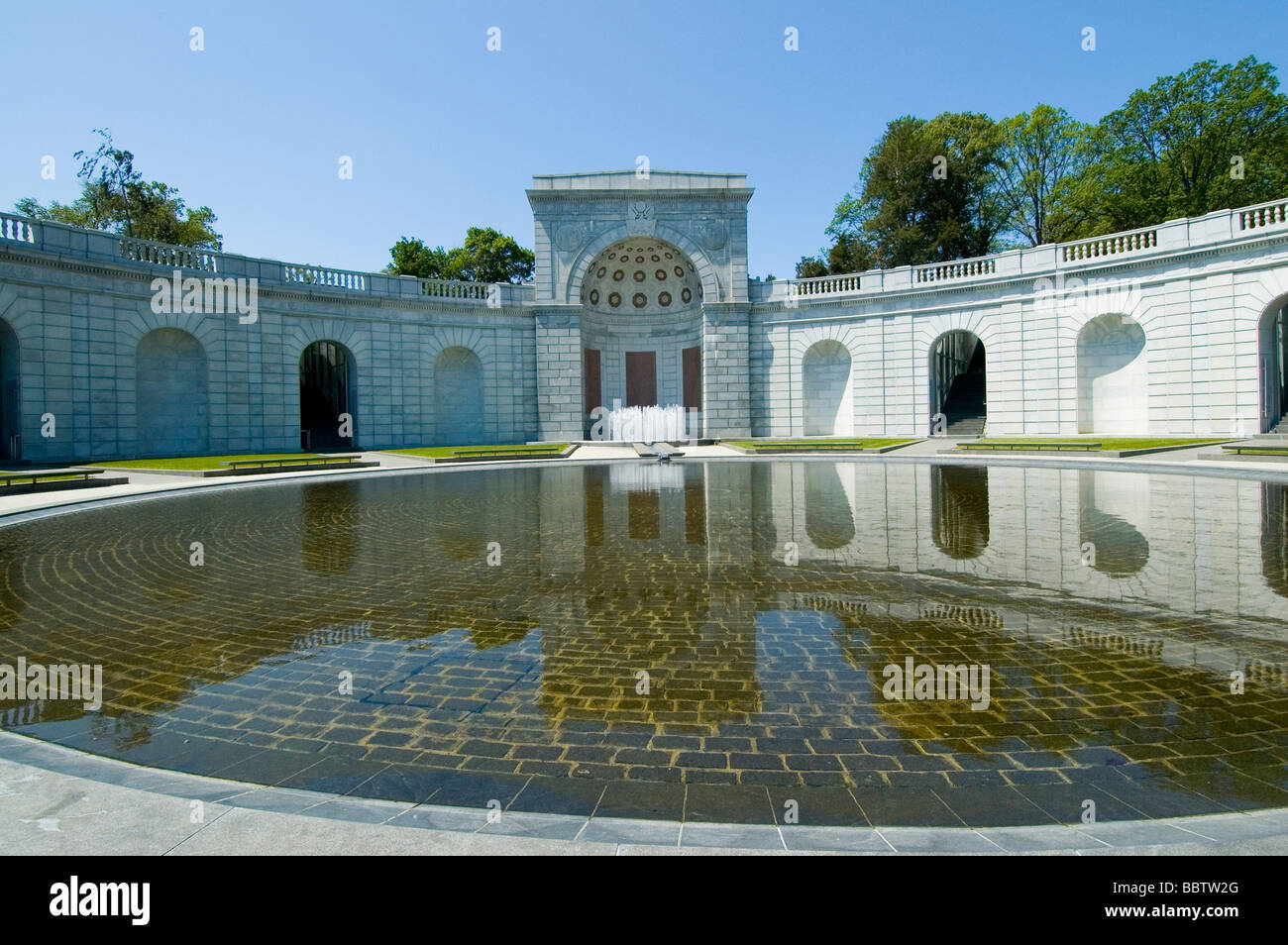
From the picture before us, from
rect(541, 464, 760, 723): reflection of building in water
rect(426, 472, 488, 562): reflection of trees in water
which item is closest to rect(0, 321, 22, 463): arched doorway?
rect(426, 472, 488, 562): reflection of trees in water

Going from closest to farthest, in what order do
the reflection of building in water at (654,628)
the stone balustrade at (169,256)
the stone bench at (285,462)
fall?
the reflection of building in water at (654,628) → the stone bench at (285,462) → the stone balustrade at (169,256)

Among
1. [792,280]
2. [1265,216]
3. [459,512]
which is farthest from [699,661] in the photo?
[792,280]

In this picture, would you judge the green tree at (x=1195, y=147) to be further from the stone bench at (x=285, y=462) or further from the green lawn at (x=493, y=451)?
the stone bench at (x=285, y=462)

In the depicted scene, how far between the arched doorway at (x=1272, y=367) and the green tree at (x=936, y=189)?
23080 millimetres

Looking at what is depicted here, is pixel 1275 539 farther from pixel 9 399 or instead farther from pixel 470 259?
pixel 470 259

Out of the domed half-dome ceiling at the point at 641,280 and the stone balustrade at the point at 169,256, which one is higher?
the domed half-dome ceiling at the point at 641,280

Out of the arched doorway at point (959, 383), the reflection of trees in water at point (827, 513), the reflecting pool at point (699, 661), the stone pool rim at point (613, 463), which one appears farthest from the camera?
the arched doorway at point (959, 383)

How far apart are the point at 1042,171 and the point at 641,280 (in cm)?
3105

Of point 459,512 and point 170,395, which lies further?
point 170,395

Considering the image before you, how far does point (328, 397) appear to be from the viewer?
47594 millimetres

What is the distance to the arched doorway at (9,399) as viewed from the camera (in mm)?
30469

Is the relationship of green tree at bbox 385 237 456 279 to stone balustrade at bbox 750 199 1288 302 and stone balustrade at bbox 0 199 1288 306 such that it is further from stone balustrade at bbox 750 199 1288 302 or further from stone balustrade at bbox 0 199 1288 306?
stone balustrade at bbox 750 199 1288 302

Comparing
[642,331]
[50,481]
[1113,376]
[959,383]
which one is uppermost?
[642,331]

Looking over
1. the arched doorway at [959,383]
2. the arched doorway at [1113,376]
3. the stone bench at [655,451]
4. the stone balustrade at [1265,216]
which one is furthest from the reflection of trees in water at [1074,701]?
the arched doorway at [959,383]
